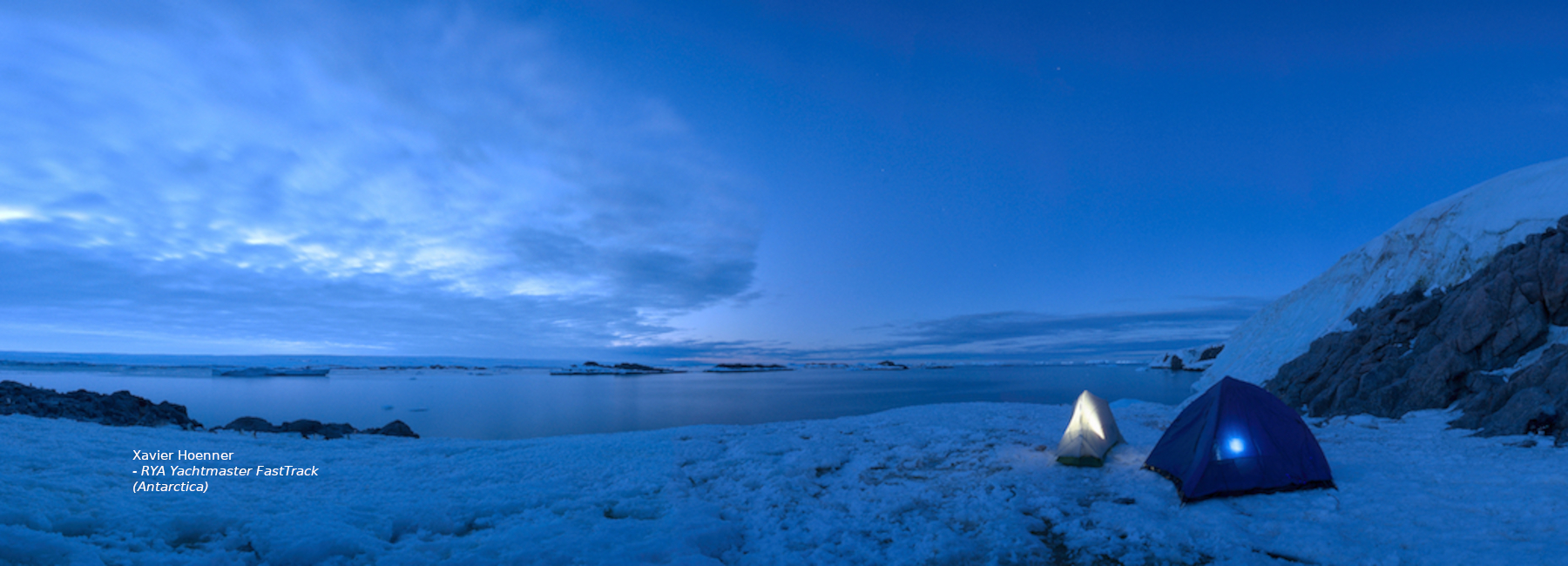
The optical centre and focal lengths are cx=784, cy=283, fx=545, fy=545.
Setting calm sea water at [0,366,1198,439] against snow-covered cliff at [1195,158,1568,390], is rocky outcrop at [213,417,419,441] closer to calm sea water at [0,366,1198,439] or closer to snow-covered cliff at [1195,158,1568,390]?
calm sea water at [0,366,1198,439]

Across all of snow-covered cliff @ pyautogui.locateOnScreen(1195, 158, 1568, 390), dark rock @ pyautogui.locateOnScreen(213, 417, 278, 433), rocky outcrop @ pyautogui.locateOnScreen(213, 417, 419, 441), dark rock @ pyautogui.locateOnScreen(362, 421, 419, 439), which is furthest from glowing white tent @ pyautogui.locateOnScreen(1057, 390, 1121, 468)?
dark rock @ pyautogui.locateOnScreen(213, 417, 278, 433)

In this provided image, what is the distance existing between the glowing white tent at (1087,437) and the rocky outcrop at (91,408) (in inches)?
1315

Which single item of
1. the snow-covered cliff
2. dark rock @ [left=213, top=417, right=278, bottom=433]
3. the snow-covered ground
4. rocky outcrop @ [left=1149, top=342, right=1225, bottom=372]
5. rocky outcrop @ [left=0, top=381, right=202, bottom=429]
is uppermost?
the snow-covered cliff

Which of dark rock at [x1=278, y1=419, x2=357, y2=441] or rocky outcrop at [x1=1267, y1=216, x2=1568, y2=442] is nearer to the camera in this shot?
rocky outcrop at [x1=1267, y1=216, x2=1568, y2=442]

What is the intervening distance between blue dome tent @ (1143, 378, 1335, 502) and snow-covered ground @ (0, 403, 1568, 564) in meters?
0.36

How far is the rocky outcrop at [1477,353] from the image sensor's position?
14.1 metres

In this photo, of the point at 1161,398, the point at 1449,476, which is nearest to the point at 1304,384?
the point at 1449,476

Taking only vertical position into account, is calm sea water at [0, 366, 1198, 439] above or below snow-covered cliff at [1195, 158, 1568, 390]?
below

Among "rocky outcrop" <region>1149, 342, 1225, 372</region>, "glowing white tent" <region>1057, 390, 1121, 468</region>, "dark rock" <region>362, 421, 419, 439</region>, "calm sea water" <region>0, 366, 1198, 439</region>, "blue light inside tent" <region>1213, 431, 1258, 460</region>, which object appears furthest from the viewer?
"rocky outcrop" <region>1149, 342, 1225, 372</region>

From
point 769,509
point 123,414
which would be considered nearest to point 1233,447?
point 769,509

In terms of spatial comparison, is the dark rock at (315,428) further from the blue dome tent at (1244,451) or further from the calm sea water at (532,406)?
the blue dome tent at (1244,451)

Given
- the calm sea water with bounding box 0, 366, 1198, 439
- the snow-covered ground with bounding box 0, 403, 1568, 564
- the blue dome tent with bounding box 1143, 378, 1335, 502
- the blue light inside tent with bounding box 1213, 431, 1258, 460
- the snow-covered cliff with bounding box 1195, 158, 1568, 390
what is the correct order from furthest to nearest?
the calm sea water with bounding box 0, 366, 1198, 439
the snow-covered cliff with bounding box 1195, 158, 1568, 390
the blue light inside tent with bounding box 1213, 431, 1258, 460
the blue dome tent with bounding box 1143, 378, 1335, 502
the snow-covered ground with bounding box 0, 403, 1568, 564

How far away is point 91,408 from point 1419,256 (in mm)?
57963

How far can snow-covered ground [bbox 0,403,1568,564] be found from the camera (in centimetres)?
792
